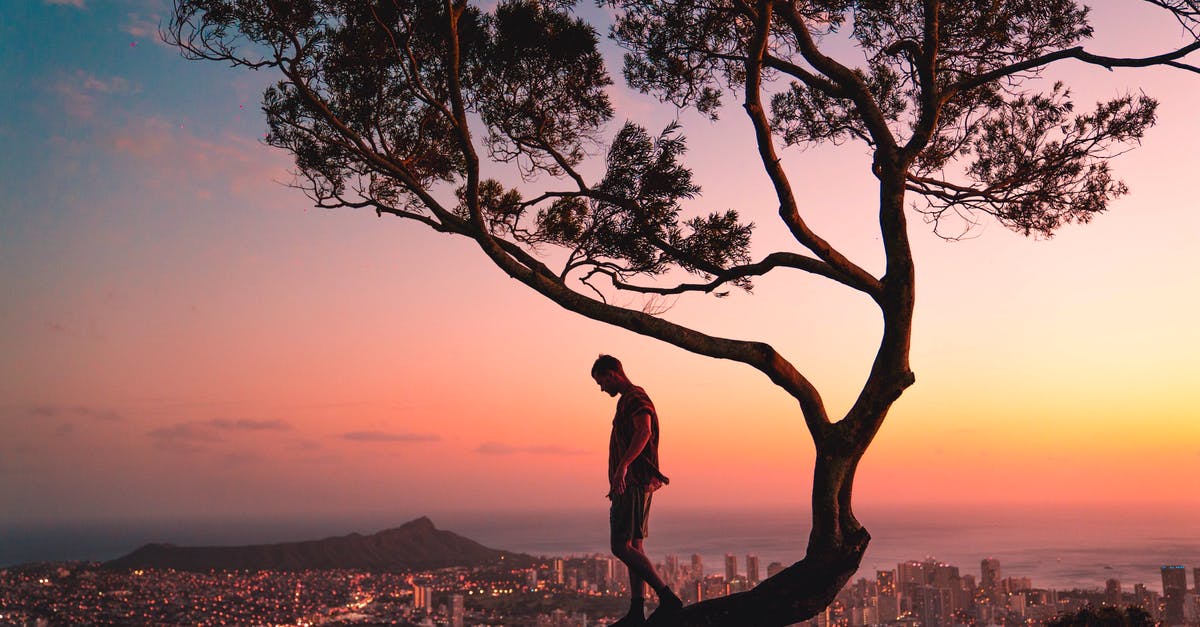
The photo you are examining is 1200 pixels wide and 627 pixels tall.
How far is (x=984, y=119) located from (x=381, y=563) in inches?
1373

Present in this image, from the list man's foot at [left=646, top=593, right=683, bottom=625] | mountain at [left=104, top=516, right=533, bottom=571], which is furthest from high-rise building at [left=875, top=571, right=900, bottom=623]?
mountain at [left=104, top=516, right=533, bottom=571]

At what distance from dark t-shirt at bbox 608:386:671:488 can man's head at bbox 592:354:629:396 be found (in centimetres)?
8

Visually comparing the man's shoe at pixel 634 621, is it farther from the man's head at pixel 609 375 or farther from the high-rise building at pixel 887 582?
the high-rise building at pixel 887 582

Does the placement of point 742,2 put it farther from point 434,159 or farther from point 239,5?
point 239,5

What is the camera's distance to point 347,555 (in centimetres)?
3709

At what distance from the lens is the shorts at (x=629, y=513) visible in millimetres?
4340

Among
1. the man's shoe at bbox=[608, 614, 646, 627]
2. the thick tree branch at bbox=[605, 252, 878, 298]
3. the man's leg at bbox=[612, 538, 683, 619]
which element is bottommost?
the man's shoe at bbox=[608, 614, 646, 627]

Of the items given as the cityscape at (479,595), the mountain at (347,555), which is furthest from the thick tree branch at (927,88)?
the mountain at (347,555)

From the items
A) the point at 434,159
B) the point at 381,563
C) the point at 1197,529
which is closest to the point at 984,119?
the point at 434,159

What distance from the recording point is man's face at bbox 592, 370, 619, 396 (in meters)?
4.54

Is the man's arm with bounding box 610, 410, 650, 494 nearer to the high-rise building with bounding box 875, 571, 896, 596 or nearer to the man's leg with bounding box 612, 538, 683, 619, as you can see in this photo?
the man's leg with bounding box 612, 538, 683, 619

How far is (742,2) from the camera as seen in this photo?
4914 millimetres

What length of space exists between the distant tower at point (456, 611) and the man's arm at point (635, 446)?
745 inches

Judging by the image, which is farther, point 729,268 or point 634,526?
point 729,268
